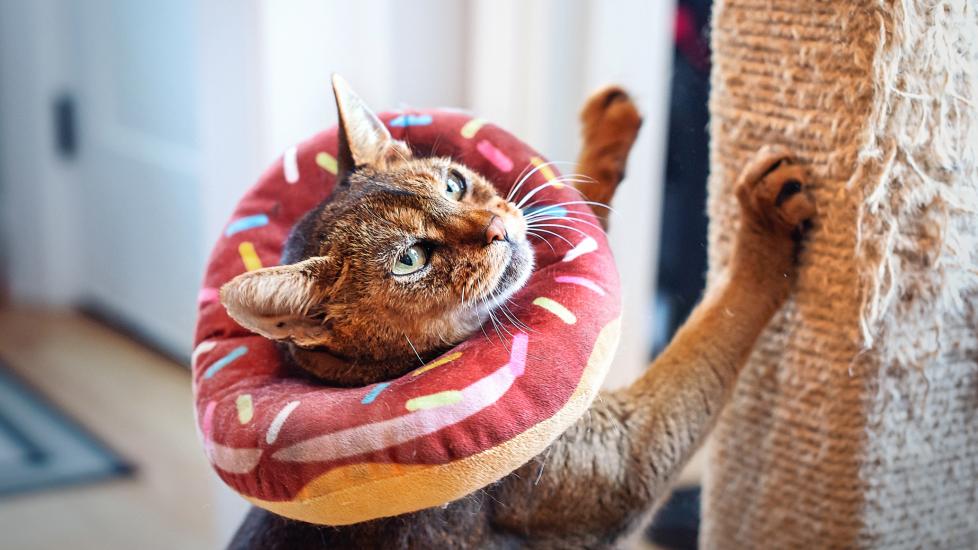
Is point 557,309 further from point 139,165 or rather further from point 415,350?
point 139,165

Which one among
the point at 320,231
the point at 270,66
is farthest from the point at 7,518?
the point at 320,231

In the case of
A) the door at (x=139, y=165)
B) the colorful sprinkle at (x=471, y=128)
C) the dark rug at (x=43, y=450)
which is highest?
the colorful sprinkle at (x=471, y=128)

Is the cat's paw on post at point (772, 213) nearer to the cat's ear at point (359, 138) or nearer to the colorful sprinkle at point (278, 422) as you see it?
the cat's ear at point (359, 138)

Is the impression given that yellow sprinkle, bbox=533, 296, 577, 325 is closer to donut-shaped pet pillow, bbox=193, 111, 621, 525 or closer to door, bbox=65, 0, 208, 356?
donut-shaped pet pillow, bbox=193, 111, 621, 525

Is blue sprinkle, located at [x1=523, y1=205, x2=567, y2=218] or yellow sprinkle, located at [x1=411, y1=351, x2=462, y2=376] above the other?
blue sprinkle, located at [x1=523, y1=205, x2=567, y2=218]

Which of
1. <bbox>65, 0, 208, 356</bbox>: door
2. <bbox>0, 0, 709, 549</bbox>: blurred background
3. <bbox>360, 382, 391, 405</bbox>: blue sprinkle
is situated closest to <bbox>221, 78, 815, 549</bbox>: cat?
<bbox>360, 382, 391, 405</bbox>: blue sprinkle

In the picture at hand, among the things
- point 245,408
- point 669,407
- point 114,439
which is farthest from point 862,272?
point 114,439

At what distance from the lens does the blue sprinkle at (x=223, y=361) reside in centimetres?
83

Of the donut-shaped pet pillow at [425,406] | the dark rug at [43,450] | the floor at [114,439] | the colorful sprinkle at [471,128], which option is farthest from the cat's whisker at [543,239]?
the dark rug at [43,450]

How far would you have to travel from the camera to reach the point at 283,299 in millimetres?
761

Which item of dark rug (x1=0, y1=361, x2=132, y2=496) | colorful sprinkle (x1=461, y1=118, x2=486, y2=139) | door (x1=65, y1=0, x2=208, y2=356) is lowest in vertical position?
dark rug (x1=0, y1=361, x2=132, y2=496)

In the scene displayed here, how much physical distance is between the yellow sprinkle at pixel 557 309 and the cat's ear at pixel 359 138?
231 millimetres

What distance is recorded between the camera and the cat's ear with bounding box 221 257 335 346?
2.36 feet

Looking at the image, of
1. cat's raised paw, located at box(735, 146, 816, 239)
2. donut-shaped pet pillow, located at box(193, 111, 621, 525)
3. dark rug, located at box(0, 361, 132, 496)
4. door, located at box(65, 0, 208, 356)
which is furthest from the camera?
door, located at box(65, 0, 208, 356)
